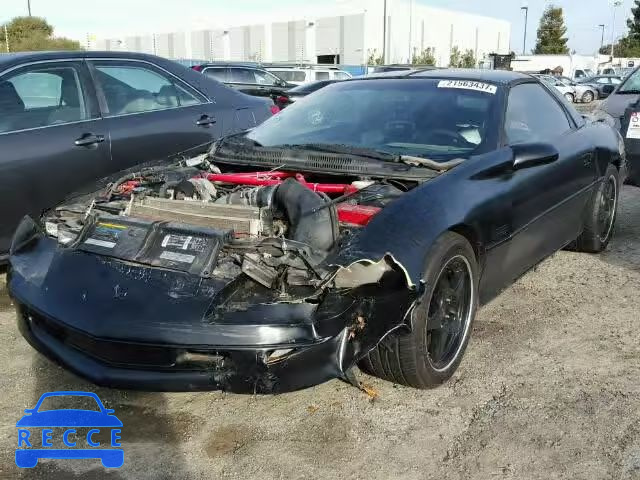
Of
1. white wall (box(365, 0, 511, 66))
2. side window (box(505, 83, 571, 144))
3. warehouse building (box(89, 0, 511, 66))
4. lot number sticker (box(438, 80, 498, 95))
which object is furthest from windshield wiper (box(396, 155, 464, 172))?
→ white wall (box(365, 0, 511, 66))

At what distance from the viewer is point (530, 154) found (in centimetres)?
336

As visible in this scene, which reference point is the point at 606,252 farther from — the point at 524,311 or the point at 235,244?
the point at 235,244

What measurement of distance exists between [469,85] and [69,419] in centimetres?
289

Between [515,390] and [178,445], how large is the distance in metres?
1.58

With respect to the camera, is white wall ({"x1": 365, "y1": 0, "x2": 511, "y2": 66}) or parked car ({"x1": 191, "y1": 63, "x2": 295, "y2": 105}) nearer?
parked car ({"x1": 191, "y1": 63, "x2": 295, "y2": 105})

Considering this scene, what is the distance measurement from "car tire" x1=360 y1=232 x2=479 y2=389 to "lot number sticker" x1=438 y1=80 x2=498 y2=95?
1235 mm

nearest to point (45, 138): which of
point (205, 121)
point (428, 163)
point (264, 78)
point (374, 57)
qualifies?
point (205, 121)

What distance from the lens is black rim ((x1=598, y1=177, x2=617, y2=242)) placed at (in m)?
4.88

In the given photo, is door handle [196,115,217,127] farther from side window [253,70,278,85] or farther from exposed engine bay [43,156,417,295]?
side window [253,70,278,85]

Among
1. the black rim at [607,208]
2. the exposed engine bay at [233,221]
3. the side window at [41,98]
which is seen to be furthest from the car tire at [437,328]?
the side window at [41,98]

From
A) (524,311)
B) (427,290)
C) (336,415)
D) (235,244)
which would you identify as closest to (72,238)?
(235,244)

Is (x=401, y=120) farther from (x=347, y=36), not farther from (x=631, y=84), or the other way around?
(x=347, y=36)

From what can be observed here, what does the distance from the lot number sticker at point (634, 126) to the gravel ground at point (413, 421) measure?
2975mm

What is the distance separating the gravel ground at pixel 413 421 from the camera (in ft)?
7.95
